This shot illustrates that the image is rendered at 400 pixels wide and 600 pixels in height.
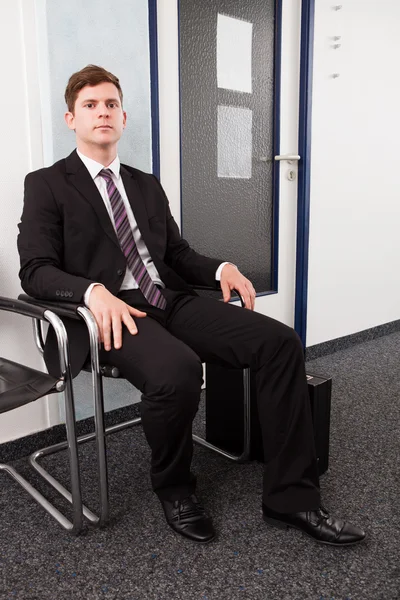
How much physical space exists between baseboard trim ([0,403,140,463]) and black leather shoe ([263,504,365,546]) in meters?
0.81

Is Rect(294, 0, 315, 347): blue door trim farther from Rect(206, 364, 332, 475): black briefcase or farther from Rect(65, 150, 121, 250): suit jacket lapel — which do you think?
Rect(65, 150, 121, 250): suit jacket lapel

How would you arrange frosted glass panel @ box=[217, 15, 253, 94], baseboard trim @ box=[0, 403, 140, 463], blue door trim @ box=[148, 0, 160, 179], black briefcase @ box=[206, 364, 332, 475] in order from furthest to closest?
1. frosted glass panel @ box=[217, 15, 253, 94]
2. blue door trim @ box=[148, 0, 160, 179]
3. baseboard trim @ box=[0, 403, 140, 463]
4. black briefcase @ box=[206, 364, 332, 475]

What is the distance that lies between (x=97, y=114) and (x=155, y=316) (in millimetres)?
541

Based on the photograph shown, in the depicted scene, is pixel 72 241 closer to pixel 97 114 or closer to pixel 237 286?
pixel 97 114

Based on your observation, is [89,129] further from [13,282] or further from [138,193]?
[13,282]

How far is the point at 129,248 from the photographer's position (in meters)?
1.48

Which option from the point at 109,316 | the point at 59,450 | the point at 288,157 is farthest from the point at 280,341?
the point at 288,157

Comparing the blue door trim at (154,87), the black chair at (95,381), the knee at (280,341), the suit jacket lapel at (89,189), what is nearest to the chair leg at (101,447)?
the black chair at (95,381)

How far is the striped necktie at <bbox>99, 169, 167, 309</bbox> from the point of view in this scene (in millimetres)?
1475

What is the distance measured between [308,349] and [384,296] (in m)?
0.72

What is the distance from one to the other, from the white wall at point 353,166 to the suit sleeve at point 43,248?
148 centimetres

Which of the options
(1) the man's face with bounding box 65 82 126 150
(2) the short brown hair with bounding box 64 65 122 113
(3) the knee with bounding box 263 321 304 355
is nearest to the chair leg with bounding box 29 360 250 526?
(3) the knee with bounding box 263 321 304 355

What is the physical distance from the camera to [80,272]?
143 centimetres

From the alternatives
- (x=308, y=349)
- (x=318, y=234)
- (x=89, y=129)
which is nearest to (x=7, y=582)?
(x=89, y=129)
